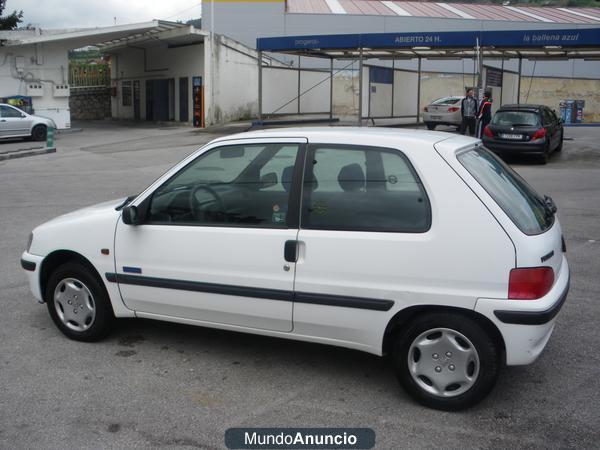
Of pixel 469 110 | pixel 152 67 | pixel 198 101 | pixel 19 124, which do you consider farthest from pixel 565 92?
pixel 19 124

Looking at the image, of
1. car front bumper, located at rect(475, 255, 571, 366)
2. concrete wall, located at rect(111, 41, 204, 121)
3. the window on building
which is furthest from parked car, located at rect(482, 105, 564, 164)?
the window on building

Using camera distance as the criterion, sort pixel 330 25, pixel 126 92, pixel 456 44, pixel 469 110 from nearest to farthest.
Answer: pixel 469 110 < pixel 456 44 < pixel 126 92 < pixel 330 25

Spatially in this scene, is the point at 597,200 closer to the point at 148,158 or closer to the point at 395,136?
the point at 395,136

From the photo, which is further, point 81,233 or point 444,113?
point 444,113

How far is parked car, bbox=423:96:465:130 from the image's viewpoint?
26953 mm

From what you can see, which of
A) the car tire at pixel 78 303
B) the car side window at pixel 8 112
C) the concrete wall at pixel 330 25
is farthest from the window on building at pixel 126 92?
the car tire at pixel 78 303

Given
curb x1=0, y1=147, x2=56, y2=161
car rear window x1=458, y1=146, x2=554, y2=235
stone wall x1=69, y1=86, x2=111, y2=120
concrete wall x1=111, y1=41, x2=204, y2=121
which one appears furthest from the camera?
stone wall x1=69, y1=86, x2=111, y2=120

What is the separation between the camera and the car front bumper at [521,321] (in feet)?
12.5

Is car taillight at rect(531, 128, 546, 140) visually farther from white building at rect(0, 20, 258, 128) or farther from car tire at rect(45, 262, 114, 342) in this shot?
white building at rect(0, 20, 258, 128)

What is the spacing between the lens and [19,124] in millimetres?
24438

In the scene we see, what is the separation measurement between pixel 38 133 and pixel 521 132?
1742 cm

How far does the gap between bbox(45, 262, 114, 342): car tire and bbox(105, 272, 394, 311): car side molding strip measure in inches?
8.6

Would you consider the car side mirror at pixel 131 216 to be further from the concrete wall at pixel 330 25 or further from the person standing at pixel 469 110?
the concrete wall at pixel 330 25

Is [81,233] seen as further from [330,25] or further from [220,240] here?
[330,25]
